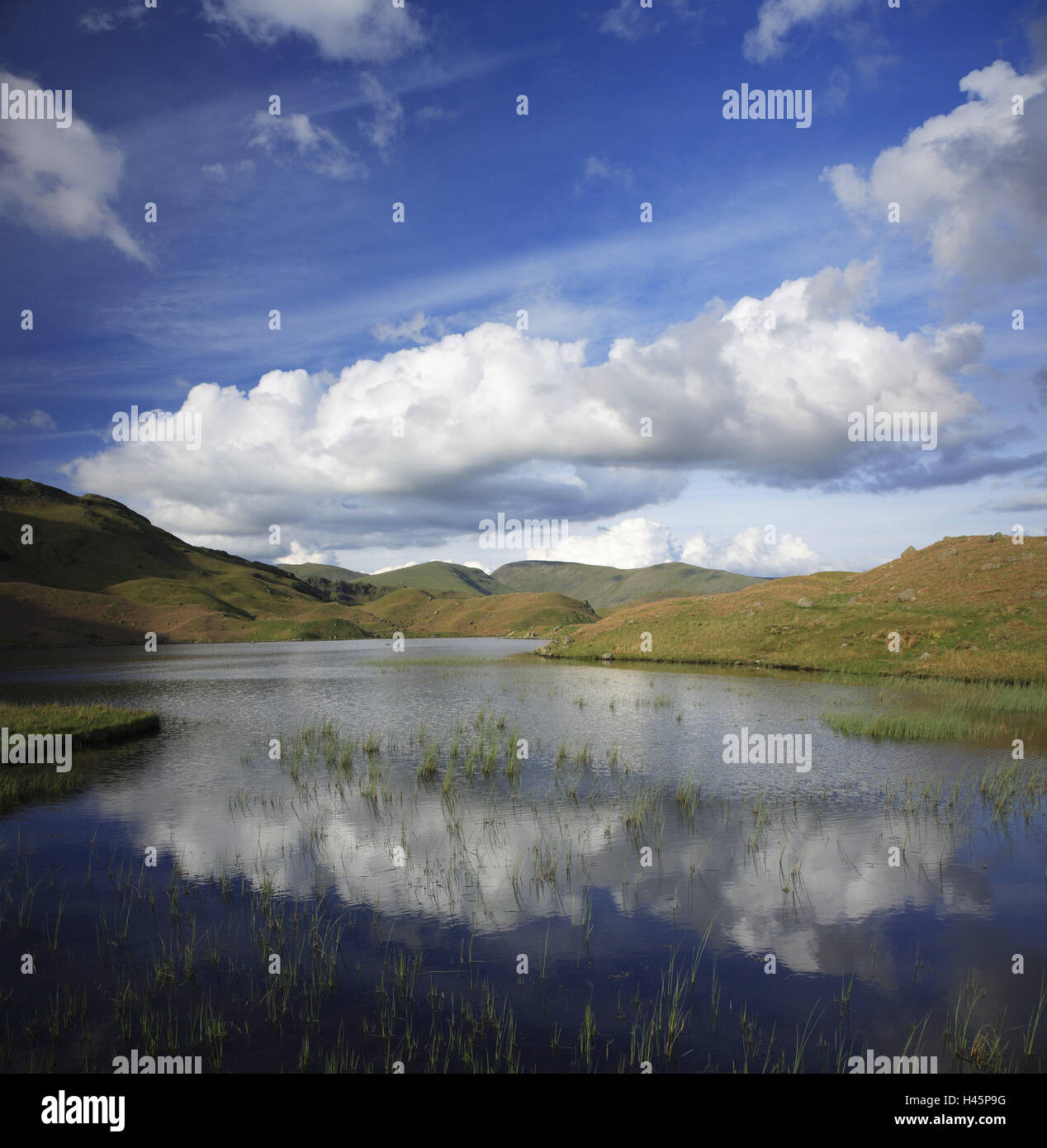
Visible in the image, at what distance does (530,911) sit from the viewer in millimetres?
14172

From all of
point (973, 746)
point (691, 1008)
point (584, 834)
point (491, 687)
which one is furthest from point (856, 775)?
point (491, 687)

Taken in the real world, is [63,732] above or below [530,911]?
above

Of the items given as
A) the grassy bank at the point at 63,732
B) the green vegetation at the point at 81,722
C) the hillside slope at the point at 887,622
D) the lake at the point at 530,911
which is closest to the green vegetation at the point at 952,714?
the lake at the point at 530,911

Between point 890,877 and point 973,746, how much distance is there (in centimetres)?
1689

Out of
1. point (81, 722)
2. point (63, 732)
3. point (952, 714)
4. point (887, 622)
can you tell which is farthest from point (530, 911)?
point (887, 622)

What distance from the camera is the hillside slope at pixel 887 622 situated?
54.4 metres

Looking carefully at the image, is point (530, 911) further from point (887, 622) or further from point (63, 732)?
point (887, 622)

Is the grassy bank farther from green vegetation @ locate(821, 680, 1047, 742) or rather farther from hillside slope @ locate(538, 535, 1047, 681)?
hillside slope @ locate(538, 535, 1047, 681)

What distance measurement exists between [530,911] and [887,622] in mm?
61749

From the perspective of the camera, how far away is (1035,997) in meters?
Answer: 10.8

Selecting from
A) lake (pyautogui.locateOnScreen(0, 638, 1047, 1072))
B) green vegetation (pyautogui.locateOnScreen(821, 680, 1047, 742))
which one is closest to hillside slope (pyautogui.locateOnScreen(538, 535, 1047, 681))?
green vegetation (pyautogui.locateOnScreen(821, 680, 1047, 742))

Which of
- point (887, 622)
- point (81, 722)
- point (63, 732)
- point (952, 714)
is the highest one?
point (887, 622)

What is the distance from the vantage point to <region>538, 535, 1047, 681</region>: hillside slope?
54.4 m
